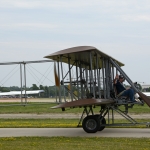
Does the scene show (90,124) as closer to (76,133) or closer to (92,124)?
(92,124)

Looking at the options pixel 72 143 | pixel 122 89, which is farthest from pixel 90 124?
pixel 72 143

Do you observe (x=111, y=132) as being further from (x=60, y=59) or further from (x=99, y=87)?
(x=60, y=59)

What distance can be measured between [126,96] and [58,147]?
599 cm

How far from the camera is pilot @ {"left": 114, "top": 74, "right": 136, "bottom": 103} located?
18.6 metres

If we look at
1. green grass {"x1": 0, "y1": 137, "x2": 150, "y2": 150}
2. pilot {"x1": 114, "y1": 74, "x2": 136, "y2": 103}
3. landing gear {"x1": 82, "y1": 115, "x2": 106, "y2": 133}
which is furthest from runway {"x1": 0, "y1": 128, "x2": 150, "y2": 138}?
pilot {"x1": 114, "y1": 74, "x2": 136, "y2": 103}

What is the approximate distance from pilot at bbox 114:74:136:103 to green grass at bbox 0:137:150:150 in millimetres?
3402

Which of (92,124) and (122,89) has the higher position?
(122,89)

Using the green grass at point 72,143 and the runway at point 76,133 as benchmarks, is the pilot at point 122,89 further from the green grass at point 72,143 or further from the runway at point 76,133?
the green grass at point 72,143

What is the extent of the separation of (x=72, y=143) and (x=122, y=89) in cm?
527

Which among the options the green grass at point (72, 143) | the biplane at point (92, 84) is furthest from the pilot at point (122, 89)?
the green grass at point (72, 143)

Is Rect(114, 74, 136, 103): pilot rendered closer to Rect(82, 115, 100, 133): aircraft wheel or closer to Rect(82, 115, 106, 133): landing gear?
Rect(82, 115, 106, 133): landing gear

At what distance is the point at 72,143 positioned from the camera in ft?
48.1

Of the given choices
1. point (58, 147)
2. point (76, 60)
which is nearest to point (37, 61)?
point (76, 60)

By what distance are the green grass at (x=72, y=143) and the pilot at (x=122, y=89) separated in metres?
3.40
